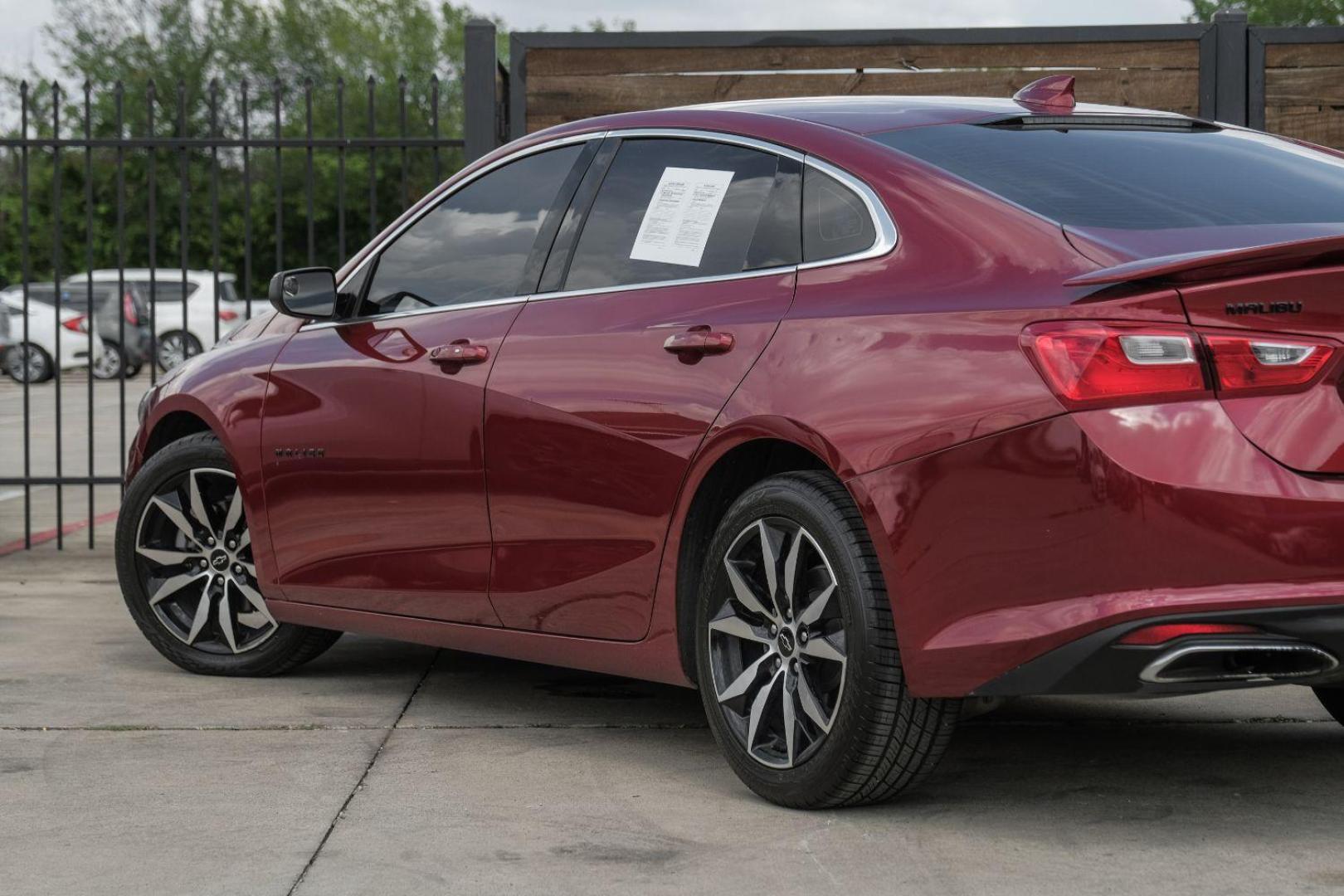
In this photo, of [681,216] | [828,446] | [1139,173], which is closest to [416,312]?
[681,216]

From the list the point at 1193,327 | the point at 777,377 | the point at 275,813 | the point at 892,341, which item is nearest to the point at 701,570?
the point at 777,377

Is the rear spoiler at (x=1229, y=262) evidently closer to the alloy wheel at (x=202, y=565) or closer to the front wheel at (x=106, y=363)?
the alloy wheel at (x=202, y=565)

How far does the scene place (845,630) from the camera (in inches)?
155

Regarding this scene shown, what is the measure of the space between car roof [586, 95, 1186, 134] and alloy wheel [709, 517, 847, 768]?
993 mm

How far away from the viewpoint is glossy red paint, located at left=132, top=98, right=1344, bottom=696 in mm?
3445

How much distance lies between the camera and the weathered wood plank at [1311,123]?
342 inches

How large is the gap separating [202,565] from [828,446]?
2.87 meters

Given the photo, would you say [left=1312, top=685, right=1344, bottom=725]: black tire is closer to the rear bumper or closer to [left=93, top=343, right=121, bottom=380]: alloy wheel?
the rear bumper

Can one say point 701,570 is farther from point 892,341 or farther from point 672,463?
point 892,341

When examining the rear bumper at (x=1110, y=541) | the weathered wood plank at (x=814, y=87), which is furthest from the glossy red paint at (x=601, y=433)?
the weathered wood plank at (x=814, y=87)

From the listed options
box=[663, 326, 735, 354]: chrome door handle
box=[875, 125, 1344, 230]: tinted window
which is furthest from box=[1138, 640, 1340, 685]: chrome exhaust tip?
box=[663, 326, 735, 354]: chrome door handle

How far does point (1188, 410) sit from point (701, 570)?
4.34 feet

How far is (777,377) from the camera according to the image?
4.05 m

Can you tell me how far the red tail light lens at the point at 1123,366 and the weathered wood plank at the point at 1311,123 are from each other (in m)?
5.68
